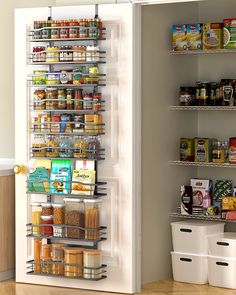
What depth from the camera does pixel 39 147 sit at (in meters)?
6.29

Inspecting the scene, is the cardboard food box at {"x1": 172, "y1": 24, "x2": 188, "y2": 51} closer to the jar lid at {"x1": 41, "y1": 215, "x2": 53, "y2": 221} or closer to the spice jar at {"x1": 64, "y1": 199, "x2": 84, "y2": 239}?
the spice jar at {"x1": 64, "y1": 199, "x2": 84, "y2": 239}

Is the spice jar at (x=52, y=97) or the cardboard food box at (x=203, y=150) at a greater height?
the spice jar at (x=52, y=97)

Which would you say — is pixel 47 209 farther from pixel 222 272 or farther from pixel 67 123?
pixel 222 272

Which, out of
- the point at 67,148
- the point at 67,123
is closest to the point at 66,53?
the point at 67,123

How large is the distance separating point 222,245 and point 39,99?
5.55 feet

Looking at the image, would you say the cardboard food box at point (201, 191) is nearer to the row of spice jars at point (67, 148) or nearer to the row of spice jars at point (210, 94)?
the row of spice jars at point (210, 94)

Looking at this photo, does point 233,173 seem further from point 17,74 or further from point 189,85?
point 17,74

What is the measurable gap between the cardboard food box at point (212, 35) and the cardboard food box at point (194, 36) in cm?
4

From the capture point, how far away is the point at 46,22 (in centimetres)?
620

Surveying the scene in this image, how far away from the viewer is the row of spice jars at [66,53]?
6039 mm

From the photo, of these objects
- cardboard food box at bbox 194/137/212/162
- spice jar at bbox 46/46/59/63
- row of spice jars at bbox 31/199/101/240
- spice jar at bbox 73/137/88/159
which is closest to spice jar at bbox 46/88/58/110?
spice jar at bbox 46/46/59/63

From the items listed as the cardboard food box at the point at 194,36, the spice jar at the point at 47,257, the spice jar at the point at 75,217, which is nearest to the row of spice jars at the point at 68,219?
the spice jar at the point at 75,217

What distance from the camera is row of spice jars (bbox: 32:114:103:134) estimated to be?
19.9 ft

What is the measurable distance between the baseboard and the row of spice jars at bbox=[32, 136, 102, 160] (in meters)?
0.97
